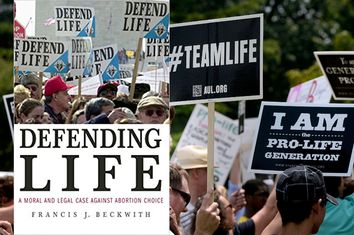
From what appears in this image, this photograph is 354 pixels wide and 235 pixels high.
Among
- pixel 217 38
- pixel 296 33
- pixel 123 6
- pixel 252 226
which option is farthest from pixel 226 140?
pixel 296 33

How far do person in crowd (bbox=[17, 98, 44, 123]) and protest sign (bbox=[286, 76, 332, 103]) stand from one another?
540 centimetres

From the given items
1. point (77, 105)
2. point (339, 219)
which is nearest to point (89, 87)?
point (77, 105)

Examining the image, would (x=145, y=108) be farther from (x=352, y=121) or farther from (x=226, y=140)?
(x=226, y=140)

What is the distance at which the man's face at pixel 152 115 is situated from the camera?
5676mm

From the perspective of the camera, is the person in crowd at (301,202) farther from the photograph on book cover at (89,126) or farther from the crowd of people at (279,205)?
the photograph on book cover at (89,126)

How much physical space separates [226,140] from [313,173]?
25.6 feet

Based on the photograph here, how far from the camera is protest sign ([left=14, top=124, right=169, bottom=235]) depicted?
567 centimetres

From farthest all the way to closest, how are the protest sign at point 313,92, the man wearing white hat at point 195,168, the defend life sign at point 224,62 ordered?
the protest sign at point 313,92 < the man wearing white hat at point 195,168 < the defend life sign at point 224,62

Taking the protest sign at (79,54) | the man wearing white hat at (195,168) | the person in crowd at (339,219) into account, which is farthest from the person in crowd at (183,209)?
the man wearing white hat at (195,168)

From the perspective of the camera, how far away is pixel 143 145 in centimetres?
572

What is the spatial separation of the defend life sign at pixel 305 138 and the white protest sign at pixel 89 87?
301 centimetres

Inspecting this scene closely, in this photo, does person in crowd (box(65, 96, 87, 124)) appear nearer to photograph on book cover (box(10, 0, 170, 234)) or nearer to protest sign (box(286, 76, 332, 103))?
photograph on book cover (box(10, 0, 170, 234))

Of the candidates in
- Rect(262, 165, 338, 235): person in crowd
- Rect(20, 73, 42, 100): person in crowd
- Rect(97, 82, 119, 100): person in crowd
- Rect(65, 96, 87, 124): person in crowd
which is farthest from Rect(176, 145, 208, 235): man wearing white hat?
Rect(20, 73, 42, 100): person in crowd

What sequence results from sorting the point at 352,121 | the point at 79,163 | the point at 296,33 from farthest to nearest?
the point at 296,33
the point at 352,121
the point at 79,163
